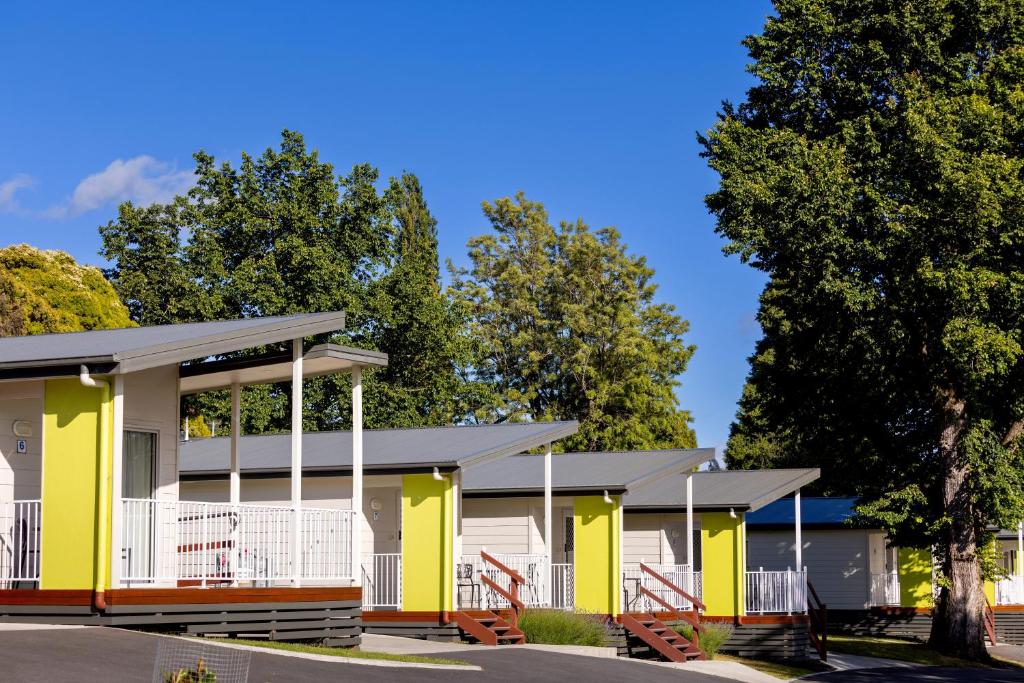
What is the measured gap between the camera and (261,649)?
16.5 meters

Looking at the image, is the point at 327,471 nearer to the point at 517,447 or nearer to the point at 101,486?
the point at 517,447

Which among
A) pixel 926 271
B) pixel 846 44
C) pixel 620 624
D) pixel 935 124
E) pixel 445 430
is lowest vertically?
pixel 620 624

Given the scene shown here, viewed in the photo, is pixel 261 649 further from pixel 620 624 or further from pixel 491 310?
pixel 491 310

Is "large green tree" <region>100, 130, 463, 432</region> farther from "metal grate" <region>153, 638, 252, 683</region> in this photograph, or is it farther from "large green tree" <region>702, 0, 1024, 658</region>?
"metal grate" <region>153, 638, 252, 683</region>

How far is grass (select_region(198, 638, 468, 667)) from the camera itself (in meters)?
17.4

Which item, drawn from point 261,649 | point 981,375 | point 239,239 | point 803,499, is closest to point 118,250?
point 239,239

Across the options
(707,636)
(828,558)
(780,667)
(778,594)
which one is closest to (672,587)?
(707,636)

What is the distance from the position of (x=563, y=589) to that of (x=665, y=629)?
253cm

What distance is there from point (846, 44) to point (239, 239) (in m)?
24.2

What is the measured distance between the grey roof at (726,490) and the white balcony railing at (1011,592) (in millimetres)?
12732

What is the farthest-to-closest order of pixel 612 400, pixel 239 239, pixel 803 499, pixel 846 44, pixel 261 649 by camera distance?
pixel 612 400 → pixel 239 239 → pixel 803 499 → pixel 846 44 → pixel 261 649

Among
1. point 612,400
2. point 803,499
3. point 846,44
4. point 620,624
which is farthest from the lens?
point 612,400

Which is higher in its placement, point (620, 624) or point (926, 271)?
point (926, 271)

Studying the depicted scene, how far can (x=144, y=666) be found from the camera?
45.5 feet
